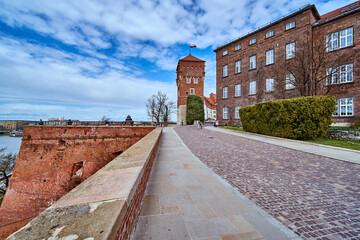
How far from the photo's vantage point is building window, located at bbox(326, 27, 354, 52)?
15.4 metres

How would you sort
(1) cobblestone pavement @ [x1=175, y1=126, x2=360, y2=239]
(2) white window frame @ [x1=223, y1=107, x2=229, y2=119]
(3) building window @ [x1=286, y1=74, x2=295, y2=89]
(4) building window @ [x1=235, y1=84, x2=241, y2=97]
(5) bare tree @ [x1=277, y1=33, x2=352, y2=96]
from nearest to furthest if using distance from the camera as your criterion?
(1) cobblestone pavement @ [x1=175, y1=126, x2=360, y2=239]
(5) bare tree @ [x1=277, y1=33, x2=352, y2=96]
(3) building window @ [x1=286, y1=74, x2=295, y2=89]
(4) building window @ [x1=235, y1=84, x2=241, y2=97]
(2) white window frame @ [x1=223, y1=107, x2=229, y2=119]

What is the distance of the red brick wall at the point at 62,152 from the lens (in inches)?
505

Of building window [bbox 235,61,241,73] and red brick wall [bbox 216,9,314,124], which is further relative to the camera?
building window [bbox 235,61,241,73]

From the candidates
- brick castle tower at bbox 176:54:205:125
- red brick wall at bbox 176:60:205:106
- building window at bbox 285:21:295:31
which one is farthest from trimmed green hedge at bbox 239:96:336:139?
red brick wall at bbox 176:60:205:106

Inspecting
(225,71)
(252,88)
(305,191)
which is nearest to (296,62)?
(252,88)

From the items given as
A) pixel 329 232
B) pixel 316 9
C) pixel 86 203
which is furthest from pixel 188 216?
pixel 316 9

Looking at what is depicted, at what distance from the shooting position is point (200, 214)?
2.32 m

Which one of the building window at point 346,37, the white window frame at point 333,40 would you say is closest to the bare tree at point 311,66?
the white window frame at point 333,40

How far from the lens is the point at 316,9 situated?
59.2ft

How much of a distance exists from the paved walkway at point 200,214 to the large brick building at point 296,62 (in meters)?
17.3

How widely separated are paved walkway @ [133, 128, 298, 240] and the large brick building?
17.3 meters

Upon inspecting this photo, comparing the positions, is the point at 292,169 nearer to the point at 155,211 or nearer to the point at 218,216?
the point at 218,216

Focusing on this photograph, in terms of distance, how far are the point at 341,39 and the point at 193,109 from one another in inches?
1007

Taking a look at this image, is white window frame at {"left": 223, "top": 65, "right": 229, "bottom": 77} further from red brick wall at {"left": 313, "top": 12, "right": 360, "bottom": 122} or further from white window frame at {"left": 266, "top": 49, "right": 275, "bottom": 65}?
red brick wall at {"left": 313, "top": 12, "right": 360, "bottom": 122}
